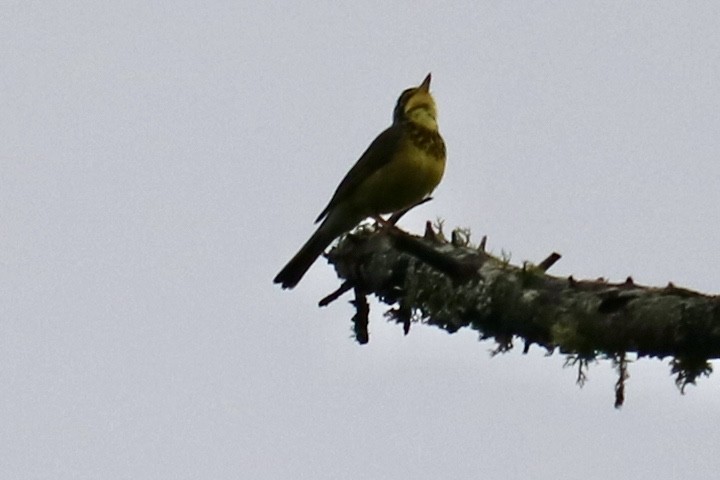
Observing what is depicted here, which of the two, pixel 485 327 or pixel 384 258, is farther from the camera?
pixel 384 258

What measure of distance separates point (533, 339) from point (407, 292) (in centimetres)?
136

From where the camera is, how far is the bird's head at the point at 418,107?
28.2ft

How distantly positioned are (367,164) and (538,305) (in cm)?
398

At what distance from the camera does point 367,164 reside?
325 inches

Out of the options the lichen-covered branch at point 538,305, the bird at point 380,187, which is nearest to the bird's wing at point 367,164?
the bird at point 380,187

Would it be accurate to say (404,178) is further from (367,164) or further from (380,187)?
(367,164)

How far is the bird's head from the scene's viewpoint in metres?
8.60

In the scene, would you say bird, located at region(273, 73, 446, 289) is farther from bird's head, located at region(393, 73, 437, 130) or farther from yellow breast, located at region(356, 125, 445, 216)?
bird's head, located at region(393, 73, 437, 130)

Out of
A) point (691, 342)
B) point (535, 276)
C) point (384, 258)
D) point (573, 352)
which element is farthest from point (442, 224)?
point (691, 342)

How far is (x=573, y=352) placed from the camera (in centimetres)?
409

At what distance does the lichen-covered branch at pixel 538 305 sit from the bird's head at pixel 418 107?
8.00ft

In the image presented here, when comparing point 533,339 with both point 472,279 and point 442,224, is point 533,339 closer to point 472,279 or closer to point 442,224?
point 472,279

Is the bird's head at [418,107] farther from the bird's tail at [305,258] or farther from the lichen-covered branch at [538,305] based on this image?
the lichen-covered branch at [538,305]

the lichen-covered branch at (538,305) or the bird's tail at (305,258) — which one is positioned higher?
the bird's tail at (305,258)
